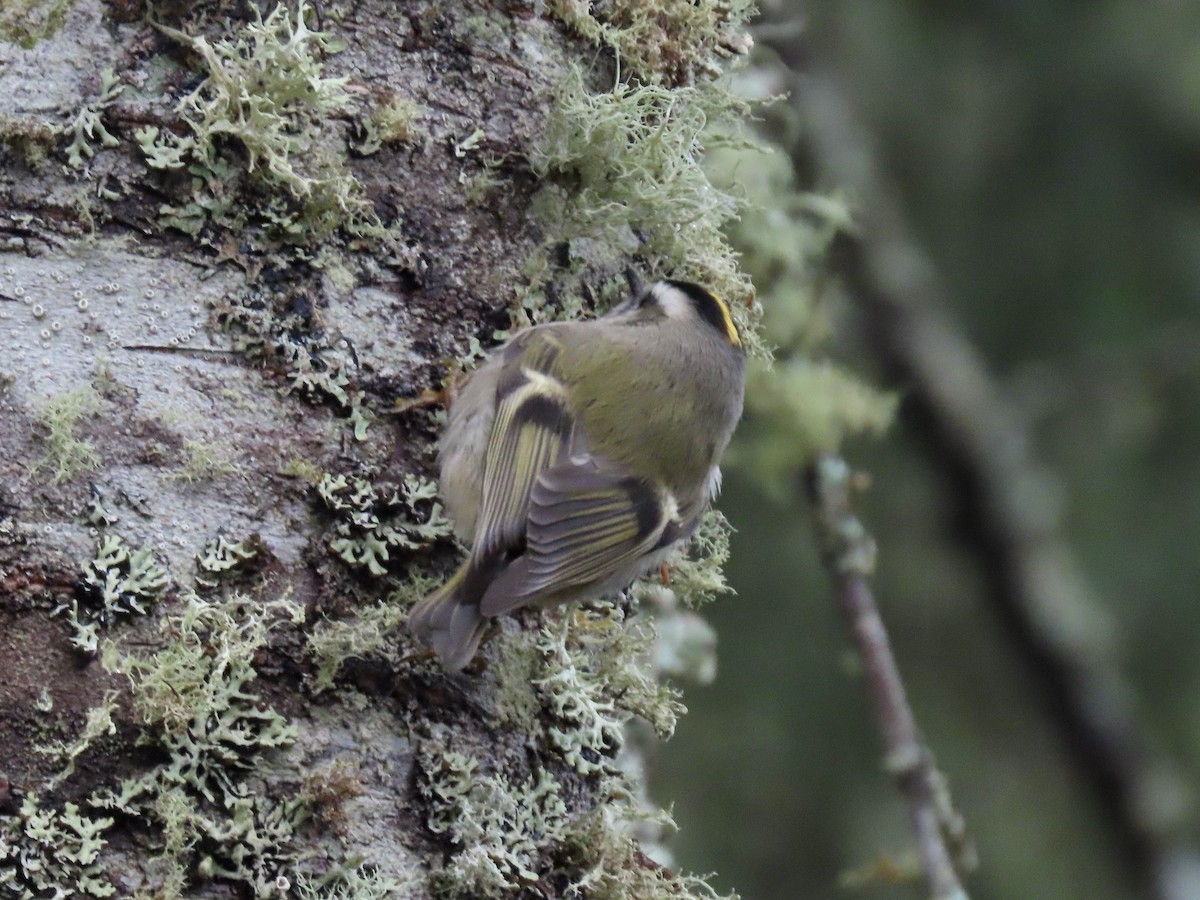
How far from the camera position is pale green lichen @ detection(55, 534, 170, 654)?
202cm

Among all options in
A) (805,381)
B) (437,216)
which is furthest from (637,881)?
(805,381)

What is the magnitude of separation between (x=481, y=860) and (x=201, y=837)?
394 mm

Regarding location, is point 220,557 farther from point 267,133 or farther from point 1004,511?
point 1004,511

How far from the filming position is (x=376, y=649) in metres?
2.18

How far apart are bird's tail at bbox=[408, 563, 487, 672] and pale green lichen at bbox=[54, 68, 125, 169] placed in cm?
Result: 84

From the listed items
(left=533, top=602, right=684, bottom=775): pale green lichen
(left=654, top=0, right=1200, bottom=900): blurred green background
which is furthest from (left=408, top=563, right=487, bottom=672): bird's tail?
(left=654, top=0, right=1200, bottom=900): blurred green background

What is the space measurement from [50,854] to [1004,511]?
13.7 feet

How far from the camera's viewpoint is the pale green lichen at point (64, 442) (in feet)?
6.85

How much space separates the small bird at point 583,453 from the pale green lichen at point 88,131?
26.4 inches

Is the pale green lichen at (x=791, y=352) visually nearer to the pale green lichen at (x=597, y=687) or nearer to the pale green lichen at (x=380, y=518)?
the pale green lichen at (x=597, y=687)

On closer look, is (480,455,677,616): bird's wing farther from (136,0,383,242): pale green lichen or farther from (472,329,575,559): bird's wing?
(136,0,383,242): pale green lichen

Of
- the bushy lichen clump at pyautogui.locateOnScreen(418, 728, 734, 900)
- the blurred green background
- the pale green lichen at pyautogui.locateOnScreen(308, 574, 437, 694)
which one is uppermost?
the pale green lichen at pyautogui.locateOnScreen(308, 574, 437, 694)

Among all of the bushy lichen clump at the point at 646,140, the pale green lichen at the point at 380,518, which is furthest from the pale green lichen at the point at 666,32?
the pale green lichen at the point at 380,518

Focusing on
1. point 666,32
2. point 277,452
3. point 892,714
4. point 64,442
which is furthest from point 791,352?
point 64,442
